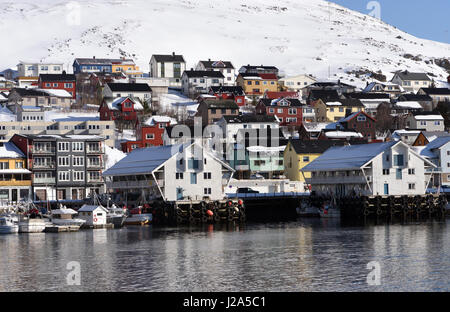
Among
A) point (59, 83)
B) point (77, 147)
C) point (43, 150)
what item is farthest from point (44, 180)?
point (59, 83)

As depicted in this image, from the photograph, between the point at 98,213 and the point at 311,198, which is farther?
the point at 311,198

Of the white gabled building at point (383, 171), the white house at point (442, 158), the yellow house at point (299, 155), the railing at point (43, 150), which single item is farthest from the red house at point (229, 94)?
the white gabled building at point (383, 171)

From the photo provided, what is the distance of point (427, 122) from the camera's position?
6501 inches

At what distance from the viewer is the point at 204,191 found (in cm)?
9425

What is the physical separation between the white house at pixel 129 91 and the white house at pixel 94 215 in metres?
85.4

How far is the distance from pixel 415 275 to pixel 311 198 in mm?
53221

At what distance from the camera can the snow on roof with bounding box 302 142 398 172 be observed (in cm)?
9712

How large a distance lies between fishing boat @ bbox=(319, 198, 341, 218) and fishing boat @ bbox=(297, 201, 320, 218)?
1049mm

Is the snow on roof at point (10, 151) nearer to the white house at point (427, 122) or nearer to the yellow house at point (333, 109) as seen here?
the yellow house at point (333, 109)

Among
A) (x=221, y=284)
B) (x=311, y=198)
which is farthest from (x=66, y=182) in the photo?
(x=221, y=284)

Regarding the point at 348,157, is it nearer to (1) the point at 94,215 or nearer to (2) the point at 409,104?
(1) the point at 94,215

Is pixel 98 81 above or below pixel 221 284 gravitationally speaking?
above
